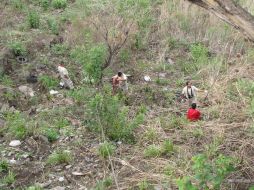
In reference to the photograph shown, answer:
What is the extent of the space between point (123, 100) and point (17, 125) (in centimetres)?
198

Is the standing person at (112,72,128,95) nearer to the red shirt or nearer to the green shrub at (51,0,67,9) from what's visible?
the red shirt

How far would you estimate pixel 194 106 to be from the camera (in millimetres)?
7031

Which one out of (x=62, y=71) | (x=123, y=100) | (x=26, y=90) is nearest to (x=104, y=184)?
(x=123, y=100)

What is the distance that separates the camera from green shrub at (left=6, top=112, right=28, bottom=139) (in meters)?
6.32

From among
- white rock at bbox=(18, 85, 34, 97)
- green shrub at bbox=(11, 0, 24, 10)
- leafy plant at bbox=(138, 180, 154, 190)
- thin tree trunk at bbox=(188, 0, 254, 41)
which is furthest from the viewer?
green shrub at bbox=(11, 0, 24, 10)

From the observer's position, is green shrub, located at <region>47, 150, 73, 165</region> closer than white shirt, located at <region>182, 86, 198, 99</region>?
Yes

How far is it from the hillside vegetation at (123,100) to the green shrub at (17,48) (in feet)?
0.09

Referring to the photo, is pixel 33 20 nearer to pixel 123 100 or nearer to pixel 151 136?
pixel 123 100

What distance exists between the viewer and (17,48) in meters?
8.55

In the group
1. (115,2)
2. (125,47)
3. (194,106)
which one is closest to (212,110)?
(194,106)

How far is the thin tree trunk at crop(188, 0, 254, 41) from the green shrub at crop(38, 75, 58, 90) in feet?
15.7

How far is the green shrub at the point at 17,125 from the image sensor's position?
6316mm

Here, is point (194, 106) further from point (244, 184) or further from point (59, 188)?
point (59, 188)

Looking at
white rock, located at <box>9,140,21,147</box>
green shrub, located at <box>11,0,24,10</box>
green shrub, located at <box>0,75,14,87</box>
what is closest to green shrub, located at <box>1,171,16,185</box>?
white rock, located at <box>9,140,21,147</box>
